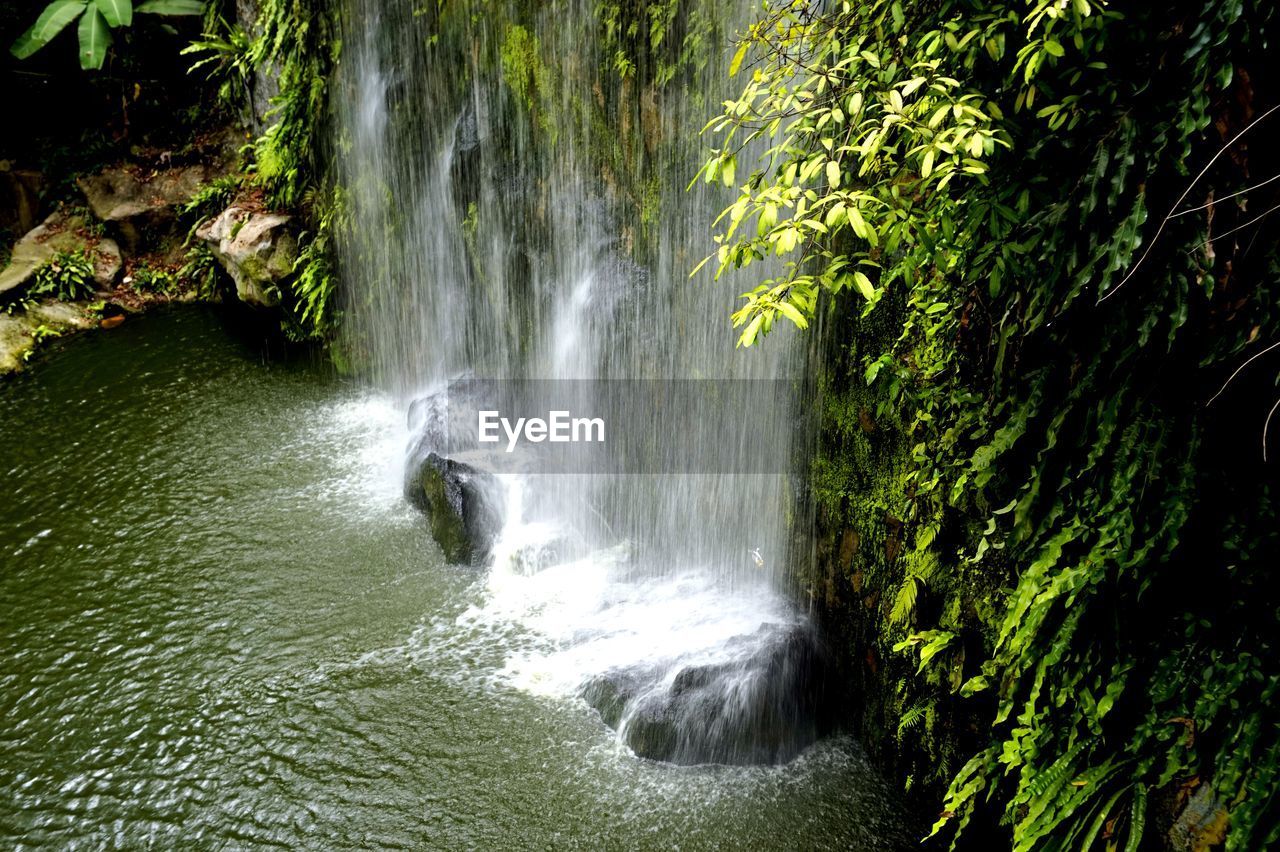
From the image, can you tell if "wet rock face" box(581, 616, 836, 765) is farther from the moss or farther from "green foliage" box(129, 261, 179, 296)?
"green foliage" box(129, 261, 179, 296)

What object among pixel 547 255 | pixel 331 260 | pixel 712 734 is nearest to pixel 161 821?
pixel 712 734

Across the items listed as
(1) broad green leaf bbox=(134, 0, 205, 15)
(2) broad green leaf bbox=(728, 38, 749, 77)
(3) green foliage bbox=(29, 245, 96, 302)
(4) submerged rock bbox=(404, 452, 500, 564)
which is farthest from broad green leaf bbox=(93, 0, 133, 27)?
(2) broad green leaf bbox=(728, 38, 749, 77)

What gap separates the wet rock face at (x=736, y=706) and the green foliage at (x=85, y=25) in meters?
12.9

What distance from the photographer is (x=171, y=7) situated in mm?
13102

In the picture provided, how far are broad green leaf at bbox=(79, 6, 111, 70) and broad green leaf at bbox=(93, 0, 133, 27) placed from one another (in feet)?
0.30

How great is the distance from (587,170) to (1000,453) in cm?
500

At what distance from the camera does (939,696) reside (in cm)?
448

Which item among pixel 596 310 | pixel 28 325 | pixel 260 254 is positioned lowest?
pixel 28 325

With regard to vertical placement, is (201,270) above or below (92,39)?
below

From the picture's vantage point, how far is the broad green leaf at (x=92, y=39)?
41.1 ft

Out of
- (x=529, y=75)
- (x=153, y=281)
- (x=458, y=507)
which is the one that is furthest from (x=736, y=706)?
(x=153, y=281)

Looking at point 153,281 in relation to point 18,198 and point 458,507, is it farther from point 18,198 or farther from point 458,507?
point 458,507

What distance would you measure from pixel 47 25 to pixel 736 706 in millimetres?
14051

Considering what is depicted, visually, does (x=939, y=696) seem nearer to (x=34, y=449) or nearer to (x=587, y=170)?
(x=587, y=170)
